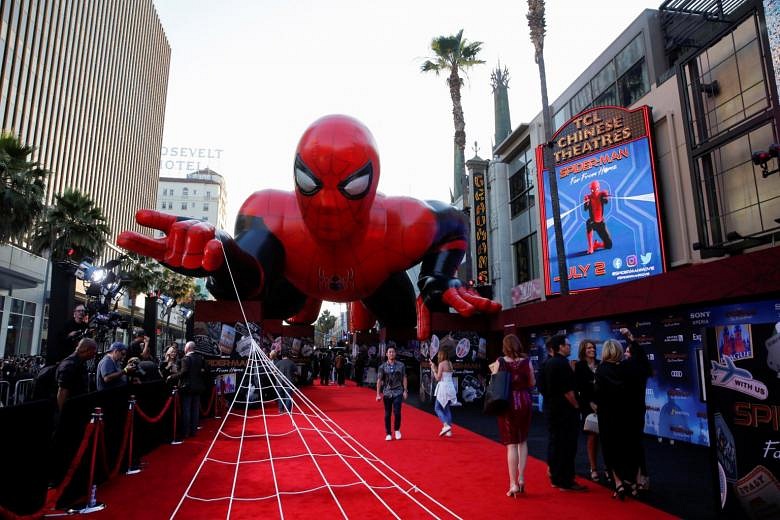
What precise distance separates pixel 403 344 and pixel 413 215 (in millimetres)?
5271

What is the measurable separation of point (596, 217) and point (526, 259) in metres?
6.02

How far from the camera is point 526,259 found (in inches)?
875

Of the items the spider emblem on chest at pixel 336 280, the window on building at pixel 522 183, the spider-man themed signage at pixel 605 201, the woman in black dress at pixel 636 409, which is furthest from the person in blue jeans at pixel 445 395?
the window on building at pixel 522 183

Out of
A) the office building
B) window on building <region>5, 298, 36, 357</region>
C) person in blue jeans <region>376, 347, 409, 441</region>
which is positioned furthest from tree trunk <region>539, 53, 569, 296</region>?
window on building <region>5, 298, 36, 357</region>

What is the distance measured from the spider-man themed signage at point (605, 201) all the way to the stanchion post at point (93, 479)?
13.3 metres

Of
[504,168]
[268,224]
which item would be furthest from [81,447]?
[504,168]

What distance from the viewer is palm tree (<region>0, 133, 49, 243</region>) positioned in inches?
655

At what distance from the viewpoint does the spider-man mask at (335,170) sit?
8.88 meters

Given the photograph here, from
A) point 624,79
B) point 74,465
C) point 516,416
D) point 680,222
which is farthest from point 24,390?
point 624,79

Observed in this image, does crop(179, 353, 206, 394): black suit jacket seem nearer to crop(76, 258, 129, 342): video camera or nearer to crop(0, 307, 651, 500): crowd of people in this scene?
crop(0, 307, 651, 500): crowd of people

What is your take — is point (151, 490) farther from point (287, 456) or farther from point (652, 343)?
point (652, 343)

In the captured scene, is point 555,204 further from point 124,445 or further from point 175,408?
point 124,445

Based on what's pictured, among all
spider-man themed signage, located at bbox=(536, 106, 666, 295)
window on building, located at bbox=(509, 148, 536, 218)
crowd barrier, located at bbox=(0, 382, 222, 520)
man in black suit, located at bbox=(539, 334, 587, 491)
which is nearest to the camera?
crowd barrier, located at bbox=(0, 382, 222, 520)

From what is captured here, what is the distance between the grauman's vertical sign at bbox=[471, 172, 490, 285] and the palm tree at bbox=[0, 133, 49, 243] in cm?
1670
